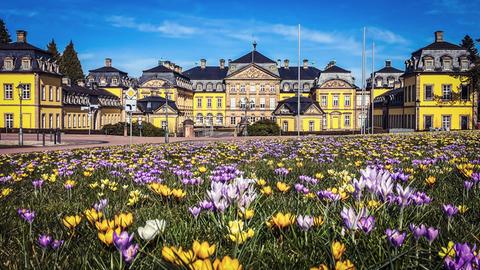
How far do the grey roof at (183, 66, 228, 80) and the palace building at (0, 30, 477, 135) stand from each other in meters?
0.21

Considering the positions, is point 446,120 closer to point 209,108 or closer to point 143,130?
point 143,130

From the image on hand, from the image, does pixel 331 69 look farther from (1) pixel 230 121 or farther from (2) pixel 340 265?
(2) pixel 340 265

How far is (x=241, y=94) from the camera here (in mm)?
86062

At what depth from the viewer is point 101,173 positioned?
6020 millimetres

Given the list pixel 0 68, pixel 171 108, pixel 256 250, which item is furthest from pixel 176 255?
pixel 171 108

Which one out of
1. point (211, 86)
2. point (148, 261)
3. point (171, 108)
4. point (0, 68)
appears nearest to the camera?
point (148, 261)

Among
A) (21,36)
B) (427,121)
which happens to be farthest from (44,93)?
(427,121)

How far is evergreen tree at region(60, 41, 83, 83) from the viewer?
8494cm

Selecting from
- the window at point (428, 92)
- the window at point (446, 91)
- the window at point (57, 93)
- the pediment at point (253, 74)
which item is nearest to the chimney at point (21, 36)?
the window at point (57, 93)

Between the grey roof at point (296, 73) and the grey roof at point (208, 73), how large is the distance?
11356 mm

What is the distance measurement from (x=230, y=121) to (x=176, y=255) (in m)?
86.0

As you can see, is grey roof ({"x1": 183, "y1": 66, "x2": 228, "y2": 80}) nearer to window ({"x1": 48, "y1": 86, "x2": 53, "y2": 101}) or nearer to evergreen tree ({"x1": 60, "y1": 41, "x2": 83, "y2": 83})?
evergreen tree ({"x1": 60, "y1": 41, "x2": 83, "y2": 83})

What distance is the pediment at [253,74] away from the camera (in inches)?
3332

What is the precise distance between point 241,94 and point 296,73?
1261cm
